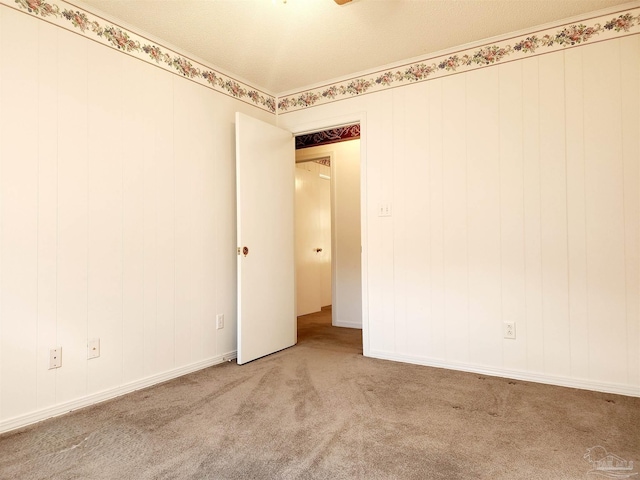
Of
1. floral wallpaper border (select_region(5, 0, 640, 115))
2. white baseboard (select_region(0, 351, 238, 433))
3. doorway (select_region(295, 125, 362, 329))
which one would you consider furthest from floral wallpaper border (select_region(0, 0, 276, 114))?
white baseboard (select_region(0, 351, 238, 433))

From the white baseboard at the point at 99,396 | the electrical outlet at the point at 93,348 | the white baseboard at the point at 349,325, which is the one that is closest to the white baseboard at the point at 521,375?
the white baseboard at the point at 349,325

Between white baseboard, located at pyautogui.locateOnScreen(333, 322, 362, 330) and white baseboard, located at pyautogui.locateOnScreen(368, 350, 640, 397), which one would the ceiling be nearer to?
white baseboard, located at pyautogui.locateOnScreen(368, 350, 640, 397)

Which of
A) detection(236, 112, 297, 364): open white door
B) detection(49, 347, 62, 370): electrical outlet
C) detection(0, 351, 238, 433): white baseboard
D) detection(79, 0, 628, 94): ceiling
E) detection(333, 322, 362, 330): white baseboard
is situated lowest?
detection(333, 322, 362, 330): white baseboard

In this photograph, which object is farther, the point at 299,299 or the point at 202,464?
the point at 299,299

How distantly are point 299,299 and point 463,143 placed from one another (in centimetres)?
319

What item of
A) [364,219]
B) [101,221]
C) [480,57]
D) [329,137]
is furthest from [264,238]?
[480,57]

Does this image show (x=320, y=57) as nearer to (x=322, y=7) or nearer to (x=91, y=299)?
(x=322, y=7)

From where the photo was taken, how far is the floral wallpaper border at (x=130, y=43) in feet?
6.86

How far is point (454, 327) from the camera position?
284 cm

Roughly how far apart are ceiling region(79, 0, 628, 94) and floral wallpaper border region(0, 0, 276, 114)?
72 mm

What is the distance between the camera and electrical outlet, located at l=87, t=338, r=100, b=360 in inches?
87.7

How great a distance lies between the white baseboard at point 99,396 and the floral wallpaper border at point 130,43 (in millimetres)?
2131

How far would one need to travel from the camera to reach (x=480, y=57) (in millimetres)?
2764

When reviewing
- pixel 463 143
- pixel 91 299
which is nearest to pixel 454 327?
pixel 463 143
